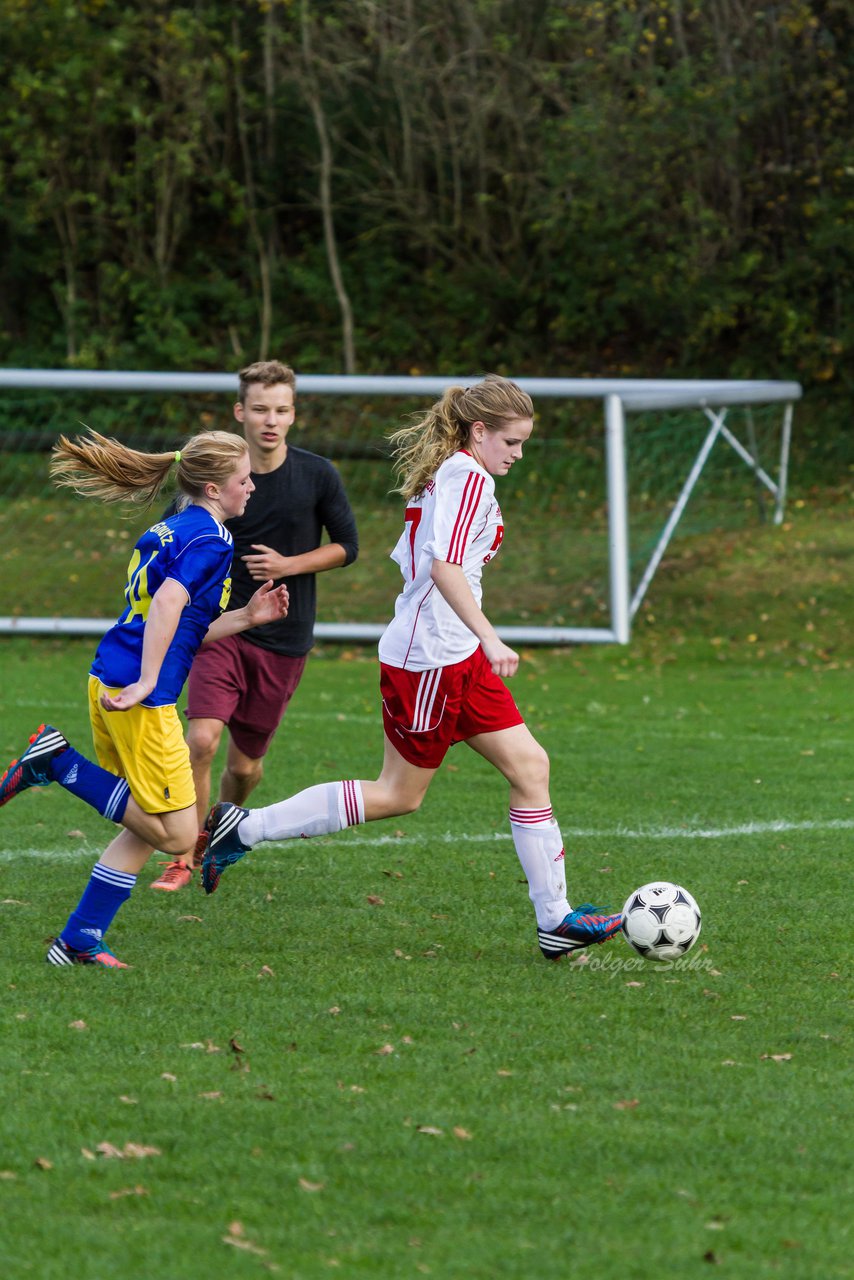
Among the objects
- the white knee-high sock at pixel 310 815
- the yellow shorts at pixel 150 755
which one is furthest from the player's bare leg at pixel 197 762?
the yellow shorts at pixel 150 755

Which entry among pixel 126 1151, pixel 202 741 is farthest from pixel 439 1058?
pixel 202 741

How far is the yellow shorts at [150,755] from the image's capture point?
4887mm

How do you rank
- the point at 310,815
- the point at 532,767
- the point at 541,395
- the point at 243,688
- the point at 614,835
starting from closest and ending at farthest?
1. the point at 532,767
2. the point at 310,815
3. the point at 243,688
4. the point at 614,835
5. the point at 541,395

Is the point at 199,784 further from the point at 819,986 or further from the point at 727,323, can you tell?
the point at 727,323

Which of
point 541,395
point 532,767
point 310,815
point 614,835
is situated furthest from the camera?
point 541,395

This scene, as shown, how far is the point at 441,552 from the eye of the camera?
15.9 ft

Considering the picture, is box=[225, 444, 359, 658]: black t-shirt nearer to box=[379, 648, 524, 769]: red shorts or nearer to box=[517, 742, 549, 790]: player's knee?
box=[379, 648, 524, 769]: red shorts

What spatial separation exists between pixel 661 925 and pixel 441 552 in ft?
4.49

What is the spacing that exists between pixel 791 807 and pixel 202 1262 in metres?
5.27

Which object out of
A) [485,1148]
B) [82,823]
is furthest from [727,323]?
[485,1148]

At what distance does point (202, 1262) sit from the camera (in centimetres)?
300

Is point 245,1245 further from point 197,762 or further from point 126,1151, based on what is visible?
point 197,762

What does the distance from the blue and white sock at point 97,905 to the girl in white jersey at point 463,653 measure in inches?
35.3

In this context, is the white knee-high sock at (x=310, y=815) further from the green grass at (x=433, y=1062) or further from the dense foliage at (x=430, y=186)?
the dense foliage at (x=430, y=186)
